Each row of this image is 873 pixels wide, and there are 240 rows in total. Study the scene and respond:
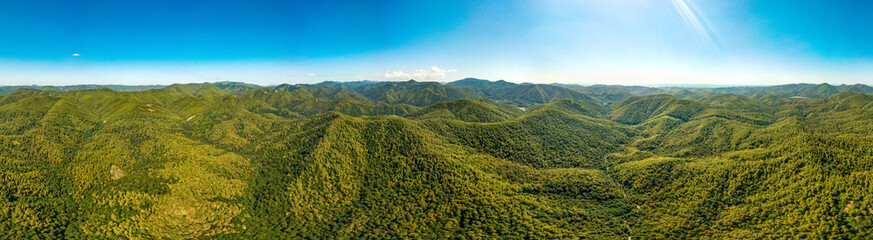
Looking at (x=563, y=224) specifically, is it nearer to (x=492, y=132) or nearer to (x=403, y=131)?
(x=492, y=132)

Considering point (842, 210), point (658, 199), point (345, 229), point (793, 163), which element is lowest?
point (345, 229)

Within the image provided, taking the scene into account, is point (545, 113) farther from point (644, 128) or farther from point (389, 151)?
point (389, 151)

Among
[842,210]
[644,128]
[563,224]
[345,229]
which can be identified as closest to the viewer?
[842,210]

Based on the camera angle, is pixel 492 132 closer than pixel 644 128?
Yes

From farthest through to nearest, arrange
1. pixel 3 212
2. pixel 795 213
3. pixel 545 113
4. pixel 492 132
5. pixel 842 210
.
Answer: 1. pixel 545 113
2. pixel 492 132
3. pixel 3 212
4. pixel 795 213
5. pixel 842 210

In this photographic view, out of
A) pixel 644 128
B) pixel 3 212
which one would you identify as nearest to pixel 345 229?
Answer: pixel 3 212

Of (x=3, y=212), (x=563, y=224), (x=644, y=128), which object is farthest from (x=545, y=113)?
(x=3, y=212)

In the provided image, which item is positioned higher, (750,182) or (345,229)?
(750,182)
